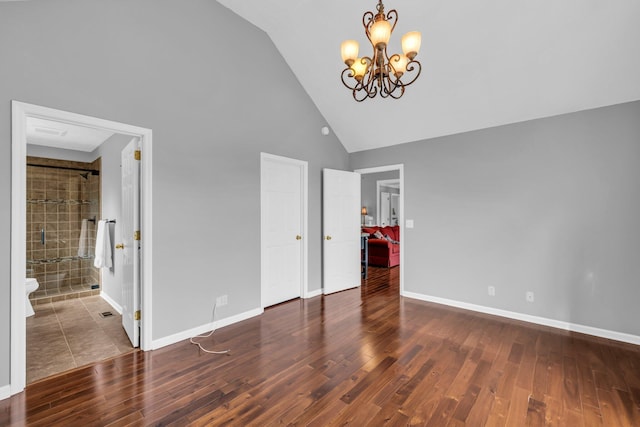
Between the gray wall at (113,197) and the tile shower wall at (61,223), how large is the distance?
0.36m

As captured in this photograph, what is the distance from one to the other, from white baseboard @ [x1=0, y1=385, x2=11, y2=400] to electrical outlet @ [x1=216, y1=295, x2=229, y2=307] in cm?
160

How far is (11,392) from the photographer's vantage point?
Answer: 1.99 meters

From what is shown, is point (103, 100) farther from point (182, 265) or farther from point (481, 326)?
point (481, 326)

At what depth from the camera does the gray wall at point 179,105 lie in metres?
2.07

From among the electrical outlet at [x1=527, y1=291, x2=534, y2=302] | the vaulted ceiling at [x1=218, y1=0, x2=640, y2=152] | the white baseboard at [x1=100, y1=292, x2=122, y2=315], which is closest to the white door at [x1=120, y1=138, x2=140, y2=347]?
the white baseboard at [x1=100, y1=292, x2=122, y2=315]

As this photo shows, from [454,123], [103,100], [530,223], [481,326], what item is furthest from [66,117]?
[530,223]

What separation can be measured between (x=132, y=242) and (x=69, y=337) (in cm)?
127

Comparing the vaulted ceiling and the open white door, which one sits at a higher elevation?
the vaulted ceiling

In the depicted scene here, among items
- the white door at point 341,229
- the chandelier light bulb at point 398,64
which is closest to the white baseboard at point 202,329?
the white door at point 341,229

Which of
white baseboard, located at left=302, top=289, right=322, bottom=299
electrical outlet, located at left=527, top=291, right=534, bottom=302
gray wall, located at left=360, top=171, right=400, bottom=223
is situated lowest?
white baseboard, located at left=302, top=289, right=322, bottom=299

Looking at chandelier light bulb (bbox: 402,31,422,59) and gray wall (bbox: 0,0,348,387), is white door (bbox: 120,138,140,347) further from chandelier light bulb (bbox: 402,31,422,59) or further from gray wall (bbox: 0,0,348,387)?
chandelier light bulb (bbox: 402,31,422,59)

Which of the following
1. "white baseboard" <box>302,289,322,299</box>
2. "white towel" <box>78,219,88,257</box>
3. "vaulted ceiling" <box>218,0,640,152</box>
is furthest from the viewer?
"white towel" <box>78,219,88,257</box>

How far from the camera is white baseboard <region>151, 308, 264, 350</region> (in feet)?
9.02

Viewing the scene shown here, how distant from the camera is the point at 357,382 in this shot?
2.18 meters
